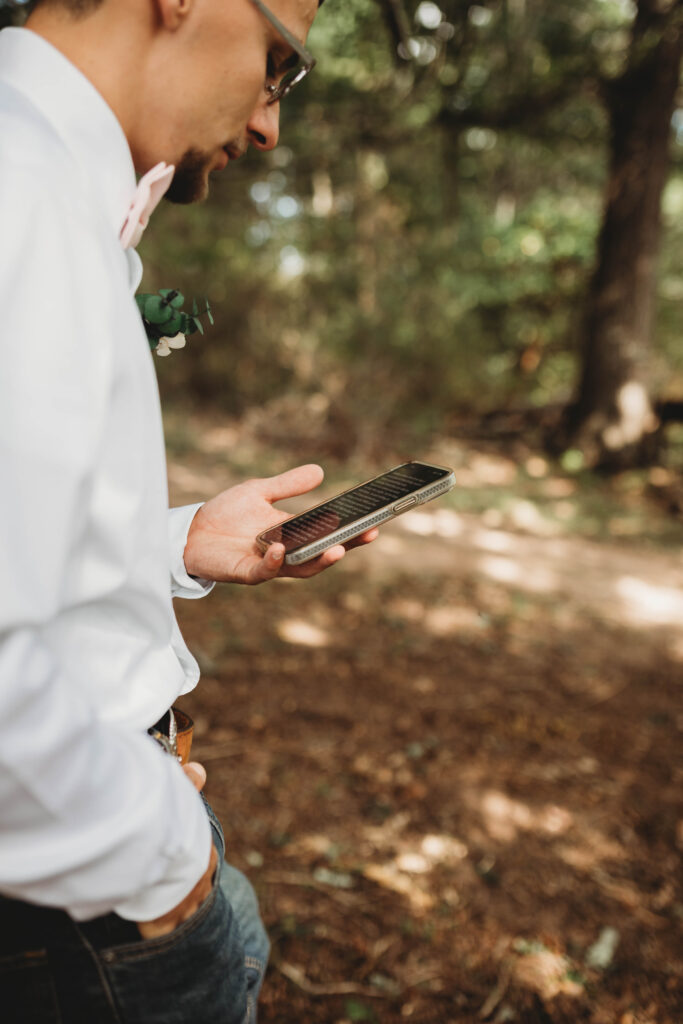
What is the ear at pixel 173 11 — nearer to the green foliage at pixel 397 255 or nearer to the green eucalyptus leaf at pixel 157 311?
Result: the green eucalyptus leaf at pixel 157 311

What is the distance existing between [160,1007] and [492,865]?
2.06 m

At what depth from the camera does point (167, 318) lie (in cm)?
146

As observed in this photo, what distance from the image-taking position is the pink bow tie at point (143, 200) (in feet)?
3.35

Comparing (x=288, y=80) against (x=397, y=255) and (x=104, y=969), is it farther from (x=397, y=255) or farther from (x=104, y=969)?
(x=397, y=255)

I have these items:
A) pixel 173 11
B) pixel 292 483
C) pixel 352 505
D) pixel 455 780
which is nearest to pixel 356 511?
pixel 352 505

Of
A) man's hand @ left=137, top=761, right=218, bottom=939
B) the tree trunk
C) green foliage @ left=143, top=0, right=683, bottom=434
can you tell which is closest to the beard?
man's hand @ left=137, top=761, right=218, bottom=939

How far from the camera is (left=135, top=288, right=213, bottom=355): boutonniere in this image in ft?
4.76

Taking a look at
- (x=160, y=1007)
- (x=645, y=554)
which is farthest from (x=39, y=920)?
(x=645, y=554)

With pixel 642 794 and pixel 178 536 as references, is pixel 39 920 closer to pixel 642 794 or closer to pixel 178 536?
pixel 178 536

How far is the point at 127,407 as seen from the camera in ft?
2.97

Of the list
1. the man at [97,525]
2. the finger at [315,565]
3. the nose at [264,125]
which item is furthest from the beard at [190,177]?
the finger at [315,565]

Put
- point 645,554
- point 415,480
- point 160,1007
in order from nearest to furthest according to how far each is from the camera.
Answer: point 160,1007
point 415,480
point 645,554

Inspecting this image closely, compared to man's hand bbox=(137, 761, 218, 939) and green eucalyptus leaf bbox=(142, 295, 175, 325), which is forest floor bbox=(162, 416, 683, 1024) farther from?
green eucalyptus leaf bbox=(142, 295, 175, 325)

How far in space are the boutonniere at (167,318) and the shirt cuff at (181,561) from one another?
1.17 feet
